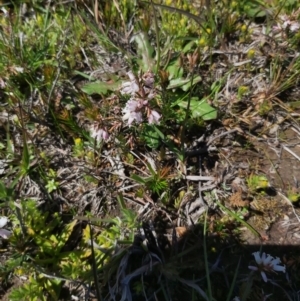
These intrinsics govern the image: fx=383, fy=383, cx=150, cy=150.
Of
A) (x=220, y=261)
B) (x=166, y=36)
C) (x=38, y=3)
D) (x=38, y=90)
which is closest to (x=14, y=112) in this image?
(x=38, y=90)

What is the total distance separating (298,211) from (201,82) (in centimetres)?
102

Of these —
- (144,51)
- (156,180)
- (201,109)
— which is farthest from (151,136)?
(144,51)

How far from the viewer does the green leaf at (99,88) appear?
96.9 inches

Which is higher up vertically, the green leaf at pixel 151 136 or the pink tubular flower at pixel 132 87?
the pink tubular flower at pixel 132 87

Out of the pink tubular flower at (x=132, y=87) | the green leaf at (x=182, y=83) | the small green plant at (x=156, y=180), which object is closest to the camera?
the pink tubular flower at (x=132, y=87)

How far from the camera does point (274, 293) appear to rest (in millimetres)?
2037

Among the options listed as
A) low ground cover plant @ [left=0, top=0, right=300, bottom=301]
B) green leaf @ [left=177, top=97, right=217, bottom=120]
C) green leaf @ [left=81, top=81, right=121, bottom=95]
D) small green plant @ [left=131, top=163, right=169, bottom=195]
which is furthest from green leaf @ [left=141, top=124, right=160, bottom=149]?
green leaf @ [left=81, top=81, right=121, bottom=95]

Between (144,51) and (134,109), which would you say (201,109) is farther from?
(134,109)

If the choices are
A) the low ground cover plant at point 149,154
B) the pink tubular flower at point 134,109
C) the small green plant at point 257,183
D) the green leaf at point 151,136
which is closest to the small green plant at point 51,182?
the low ground cover plant at point 149,154

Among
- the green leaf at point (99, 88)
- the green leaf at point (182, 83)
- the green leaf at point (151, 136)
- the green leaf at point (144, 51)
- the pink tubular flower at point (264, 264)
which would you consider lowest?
the pink tubular flower at point (264, 264)

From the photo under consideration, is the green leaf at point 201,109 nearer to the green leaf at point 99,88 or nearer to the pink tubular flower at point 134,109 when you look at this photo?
the green leaf at point 99,88

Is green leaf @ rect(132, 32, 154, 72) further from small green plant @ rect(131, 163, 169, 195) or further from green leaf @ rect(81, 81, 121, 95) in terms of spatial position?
small green plant @ rect(131, 163, 169, 195)

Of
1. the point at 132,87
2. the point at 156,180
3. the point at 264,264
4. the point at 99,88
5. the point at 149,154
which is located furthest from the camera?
the point at 99,88

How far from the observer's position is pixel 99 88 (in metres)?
2.47
